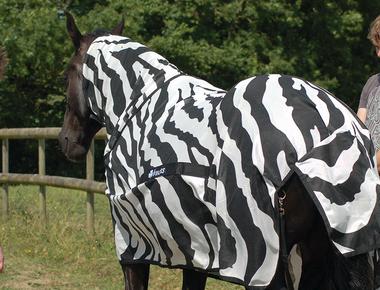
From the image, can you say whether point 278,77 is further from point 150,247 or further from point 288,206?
point 150,247

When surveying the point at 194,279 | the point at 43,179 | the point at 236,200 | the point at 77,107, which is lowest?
the point at 43,179

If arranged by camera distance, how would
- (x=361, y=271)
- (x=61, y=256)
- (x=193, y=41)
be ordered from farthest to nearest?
(x=193, y=41), (x=61, y=256), (x=361, y=271)

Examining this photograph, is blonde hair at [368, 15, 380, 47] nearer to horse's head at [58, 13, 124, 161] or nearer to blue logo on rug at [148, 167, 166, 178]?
blue logo on rug at [148, 167, 166, 178]

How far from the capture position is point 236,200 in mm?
3994

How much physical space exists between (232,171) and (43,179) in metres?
6.35

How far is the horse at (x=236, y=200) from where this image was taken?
3875 mm

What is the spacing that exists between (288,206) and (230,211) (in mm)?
262

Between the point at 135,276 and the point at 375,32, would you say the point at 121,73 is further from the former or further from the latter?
the point at 375,32

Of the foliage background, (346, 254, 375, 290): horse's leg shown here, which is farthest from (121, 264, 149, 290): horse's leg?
the foliage background

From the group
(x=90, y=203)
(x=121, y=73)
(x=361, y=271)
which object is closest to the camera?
(x=361, y=271)

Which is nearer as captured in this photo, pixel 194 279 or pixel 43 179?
pixel 194 279

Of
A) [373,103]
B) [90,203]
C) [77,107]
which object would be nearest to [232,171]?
[373,103]

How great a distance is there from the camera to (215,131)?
13.8 feet

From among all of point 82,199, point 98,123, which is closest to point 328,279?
point 98,123
